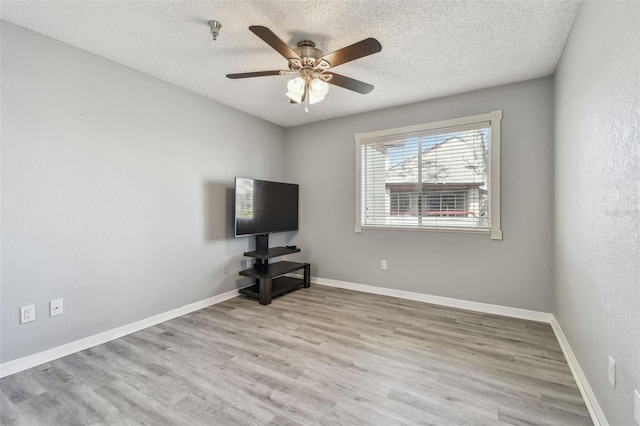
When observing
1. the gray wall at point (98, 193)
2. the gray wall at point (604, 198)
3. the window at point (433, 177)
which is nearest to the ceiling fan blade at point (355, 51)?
the gray wall at point (604, 198)

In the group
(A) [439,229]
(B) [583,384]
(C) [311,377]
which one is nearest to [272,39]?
(C) [311,377]

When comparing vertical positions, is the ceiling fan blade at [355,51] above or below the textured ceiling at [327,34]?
below

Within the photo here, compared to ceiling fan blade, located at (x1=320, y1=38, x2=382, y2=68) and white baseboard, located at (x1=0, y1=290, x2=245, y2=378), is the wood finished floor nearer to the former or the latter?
white baseboard, located at (x1=0, y1=290, x2=245, y2=378)

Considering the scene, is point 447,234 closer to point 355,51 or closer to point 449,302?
point 449,302

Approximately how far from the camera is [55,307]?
227 centimetres

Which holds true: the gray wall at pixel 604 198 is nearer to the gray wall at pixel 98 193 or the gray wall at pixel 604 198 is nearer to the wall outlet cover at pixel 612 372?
the wall outlet cover at pixel 612 372

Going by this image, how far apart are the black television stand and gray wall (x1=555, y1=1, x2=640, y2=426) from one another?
9.50 ft

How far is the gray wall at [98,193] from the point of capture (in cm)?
210

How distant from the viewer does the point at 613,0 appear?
4.47 ft

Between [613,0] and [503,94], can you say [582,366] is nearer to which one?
[613,0]

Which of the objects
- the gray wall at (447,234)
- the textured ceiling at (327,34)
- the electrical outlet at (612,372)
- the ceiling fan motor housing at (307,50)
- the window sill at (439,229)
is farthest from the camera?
the window sill at (439,229)

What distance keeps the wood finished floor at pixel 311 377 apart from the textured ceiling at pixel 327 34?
8.39 ft

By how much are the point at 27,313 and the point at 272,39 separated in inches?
107

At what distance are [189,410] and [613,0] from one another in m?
3.13
